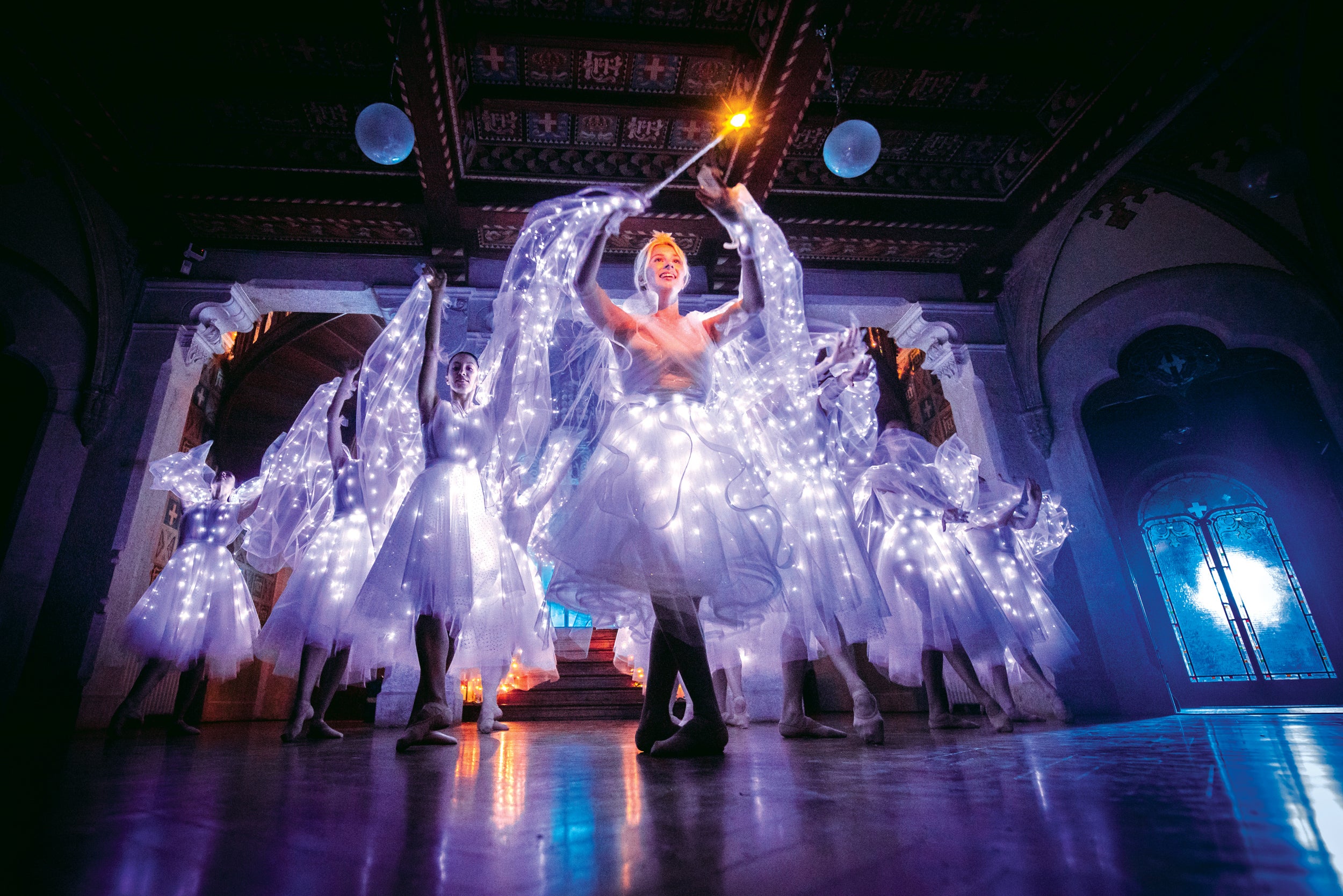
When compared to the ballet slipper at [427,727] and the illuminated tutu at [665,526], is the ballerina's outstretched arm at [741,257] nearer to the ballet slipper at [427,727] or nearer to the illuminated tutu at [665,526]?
the illuminated tutu at [665,526]

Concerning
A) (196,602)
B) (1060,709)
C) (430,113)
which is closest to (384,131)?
(430,113)

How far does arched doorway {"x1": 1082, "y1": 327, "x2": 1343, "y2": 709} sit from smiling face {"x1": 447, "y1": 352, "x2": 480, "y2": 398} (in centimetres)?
664

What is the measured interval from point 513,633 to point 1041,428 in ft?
18.0

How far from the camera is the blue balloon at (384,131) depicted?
3.93 metres

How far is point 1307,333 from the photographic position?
5.32m

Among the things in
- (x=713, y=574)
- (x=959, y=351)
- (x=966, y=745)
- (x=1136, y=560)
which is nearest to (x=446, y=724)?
(x=713, y=574)

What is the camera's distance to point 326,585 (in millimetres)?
3656

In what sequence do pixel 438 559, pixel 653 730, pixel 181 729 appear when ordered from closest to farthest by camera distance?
pixel 653 730 → pixel 438 559 → pixel 181 729

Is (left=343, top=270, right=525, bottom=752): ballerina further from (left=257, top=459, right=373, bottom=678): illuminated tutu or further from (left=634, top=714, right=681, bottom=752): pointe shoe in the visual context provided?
(left=634, top=714, right=681, bottom=752): pointe shoe

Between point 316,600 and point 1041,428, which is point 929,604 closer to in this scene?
point 1041,428

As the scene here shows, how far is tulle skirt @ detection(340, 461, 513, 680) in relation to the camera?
100 inches

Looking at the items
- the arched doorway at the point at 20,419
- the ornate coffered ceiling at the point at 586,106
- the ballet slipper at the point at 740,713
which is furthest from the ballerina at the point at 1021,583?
the arched doorway at the point at 20,419

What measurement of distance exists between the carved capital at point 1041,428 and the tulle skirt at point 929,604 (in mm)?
2933

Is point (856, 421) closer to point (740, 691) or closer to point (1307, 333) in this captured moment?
point (740, 691)
